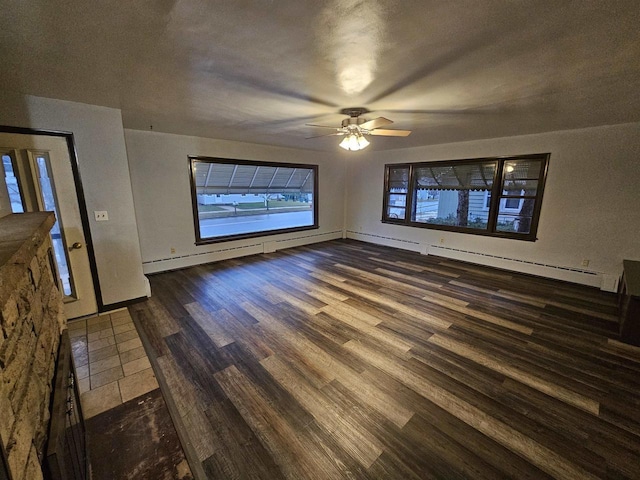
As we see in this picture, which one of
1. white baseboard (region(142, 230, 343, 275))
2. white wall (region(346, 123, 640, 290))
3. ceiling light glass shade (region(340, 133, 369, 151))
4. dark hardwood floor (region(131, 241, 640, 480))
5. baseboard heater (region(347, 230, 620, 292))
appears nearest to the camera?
dark hardwood floor (region(131, 241, 640, 480))

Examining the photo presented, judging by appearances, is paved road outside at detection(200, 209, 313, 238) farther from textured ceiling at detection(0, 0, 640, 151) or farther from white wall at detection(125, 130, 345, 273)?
textured ceiling at detection(0, 0, 640, 151)

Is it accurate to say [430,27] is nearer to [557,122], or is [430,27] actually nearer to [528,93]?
[528,93]

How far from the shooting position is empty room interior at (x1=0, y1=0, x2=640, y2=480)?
1.44 metres

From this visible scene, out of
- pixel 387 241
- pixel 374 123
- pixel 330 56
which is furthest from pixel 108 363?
pixel 387 241

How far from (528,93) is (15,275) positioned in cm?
360

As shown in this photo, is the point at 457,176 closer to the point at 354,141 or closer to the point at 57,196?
the point at 354,141

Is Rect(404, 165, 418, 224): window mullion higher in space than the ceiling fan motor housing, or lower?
lower

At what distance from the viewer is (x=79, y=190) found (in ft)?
9.71

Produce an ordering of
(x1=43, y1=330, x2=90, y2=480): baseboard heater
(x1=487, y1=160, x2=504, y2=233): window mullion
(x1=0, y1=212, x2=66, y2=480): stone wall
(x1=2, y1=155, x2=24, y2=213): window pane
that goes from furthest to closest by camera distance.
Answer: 1. (x1=487, y1=160, x2=504, y2=233): window mullion
2. (x1=2, y1=155, x2=24, y2=213): window pane
3. (x1=43, y1=330, x2=90, y2=480): baseboard heater
4. (x1=0, y1=212, x2=66, y2=480): stone wall

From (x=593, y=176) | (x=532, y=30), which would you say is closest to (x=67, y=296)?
(x=532, y=30)

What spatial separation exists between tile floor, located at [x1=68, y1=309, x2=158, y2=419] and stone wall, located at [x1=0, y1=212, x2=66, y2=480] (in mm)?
959

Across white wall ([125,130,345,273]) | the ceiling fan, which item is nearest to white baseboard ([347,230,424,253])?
white wall ([125,130,345,273])

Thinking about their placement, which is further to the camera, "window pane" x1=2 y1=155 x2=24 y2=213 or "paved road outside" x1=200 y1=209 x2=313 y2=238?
"paved road outside" x1=200 y1=209 x2=313 y2=238

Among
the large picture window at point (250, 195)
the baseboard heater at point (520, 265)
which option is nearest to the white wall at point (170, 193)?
the large picture window at point (250, 195)
